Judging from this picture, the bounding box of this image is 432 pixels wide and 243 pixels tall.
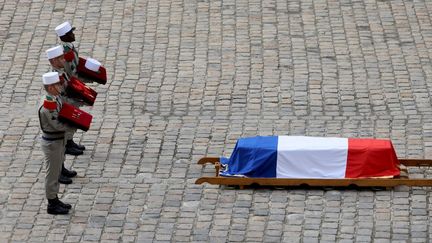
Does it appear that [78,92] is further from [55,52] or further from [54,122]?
[54,122]

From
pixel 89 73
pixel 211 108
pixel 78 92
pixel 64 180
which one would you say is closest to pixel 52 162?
pixel 64 180

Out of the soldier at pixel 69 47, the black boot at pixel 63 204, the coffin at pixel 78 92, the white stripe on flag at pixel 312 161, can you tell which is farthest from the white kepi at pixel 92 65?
the white stripe on flag at pixel 312 161

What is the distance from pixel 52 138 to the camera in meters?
12.8

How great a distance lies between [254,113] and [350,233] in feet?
11.3

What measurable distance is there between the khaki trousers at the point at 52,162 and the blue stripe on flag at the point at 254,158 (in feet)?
6.54

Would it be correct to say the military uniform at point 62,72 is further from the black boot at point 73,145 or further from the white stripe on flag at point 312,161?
the white stripe on flag at point 312,161

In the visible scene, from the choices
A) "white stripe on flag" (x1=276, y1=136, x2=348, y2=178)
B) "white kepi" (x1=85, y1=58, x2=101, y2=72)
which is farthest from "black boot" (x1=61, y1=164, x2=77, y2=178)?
"white stripe on flag" (x1=276, y1=136, x2=348, y2=178)

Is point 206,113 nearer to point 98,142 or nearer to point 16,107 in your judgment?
point 98,142

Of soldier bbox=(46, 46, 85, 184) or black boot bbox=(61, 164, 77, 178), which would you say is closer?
soldier bbox=(46, 46, 85, 184)

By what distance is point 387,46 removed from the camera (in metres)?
17.7

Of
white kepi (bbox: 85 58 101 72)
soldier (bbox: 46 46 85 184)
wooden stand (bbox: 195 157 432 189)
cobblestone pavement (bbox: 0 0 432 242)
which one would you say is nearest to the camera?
cobblestone pavement (bbox: 0 0 432 242)

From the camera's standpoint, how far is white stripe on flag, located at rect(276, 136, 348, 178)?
526 inches

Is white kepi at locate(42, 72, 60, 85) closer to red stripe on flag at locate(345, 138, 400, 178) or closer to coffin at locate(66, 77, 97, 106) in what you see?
coffin at locate(66, 77, 97, 106)

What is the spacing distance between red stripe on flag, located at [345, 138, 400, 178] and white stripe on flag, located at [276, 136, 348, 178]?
81 mm
